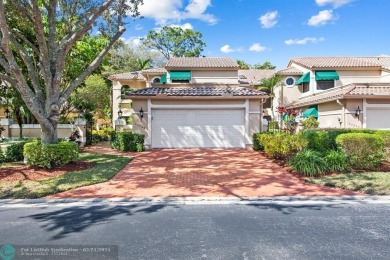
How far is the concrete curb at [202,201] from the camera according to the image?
643cm

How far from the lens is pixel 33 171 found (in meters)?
9.33

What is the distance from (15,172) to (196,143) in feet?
29.9

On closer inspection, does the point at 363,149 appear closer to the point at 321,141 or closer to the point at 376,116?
the point at 321,141

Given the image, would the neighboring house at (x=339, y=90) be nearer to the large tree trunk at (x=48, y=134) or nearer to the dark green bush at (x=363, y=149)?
the dark green bush at (x=363, y=149)

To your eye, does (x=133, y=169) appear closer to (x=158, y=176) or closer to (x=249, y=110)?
(x=158, y=176)

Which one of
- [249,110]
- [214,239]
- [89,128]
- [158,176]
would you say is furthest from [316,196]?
[89,128]

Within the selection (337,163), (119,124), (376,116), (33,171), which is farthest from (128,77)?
(337,163)

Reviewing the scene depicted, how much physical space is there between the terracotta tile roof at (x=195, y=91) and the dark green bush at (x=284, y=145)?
433cm

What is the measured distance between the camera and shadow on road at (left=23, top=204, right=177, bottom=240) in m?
4.91

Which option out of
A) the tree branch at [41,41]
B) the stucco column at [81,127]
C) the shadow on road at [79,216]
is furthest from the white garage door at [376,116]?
the stucco column at [81,127]

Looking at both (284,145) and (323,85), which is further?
(323,85)

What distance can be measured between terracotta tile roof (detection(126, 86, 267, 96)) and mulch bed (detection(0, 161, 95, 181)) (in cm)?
608

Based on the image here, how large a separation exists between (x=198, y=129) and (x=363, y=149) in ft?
28.1

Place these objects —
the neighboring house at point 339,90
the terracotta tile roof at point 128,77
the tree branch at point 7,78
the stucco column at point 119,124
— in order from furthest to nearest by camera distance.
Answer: the terracotta tile roof at point 128,77 < the stucco column at point 119,124 < the neighboring house at point 339,90 < the tree branch at point 7,78
